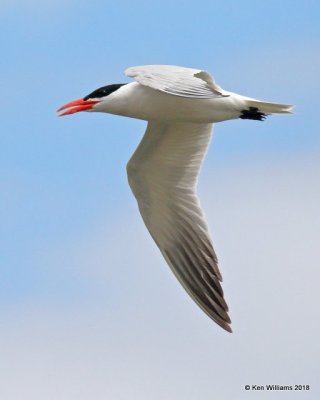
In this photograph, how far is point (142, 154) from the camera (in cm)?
1862

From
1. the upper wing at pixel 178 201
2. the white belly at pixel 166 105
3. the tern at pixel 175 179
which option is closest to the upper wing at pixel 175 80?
the white belly at pixel 166 105

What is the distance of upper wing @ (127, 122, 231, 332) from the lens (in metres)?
18.5

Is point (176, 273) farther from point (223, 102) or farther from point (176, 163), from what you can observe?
point (223, 102)

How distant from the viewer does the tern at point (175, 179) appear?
17.1 meters

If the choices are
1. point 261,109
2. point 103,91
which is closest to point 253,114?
point 261,109

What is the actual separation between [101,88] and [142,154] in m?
1.59

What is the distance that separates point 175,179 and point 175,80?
3.71 m

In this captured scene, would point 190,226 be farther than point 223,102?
Yes

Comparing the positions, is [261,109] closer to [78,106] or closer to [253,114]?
[253,114]

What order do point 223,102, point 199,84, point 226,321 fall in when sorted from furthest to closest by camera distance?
point 226,321 → point 223,102 → point 199,84

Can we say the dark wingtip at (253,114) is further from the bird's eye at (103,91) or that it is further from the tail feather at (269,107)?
the bird's eye at (103,91)

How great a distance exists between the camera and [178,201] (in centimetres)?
1900

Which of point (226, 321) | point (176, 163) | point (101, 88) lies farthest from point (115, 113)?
point (226, 321)

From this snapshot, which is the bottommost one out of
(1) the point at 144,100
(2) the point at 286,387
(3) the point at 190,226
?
(2) the point at 286,387
